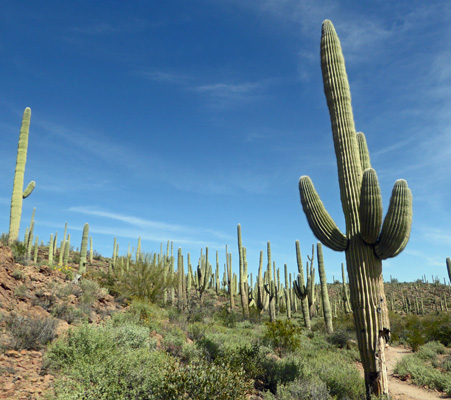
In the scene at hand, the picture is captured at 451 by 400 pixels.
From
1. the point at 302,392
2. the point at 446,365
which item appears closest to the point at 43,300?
the point at 302,392

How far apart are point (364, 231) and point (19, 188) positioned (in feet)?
47.4

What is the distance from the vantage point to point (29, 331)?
779 cm

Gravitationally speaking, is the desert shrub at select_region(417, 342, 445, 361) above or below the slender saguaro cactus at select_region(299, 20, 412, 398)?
below

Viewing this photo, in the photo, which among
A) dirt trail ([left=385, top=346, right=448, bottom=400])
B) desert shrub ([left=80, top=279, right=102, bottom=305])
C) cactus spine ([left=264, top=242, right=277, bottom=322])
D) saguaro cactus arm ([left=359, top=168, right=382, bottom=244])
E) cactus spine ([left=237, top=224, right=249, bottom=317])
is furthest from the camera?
cactus spine ([left=237, top=224, right=249, bottom=317])

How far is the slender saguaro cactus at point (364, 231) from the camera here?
721 centimetres

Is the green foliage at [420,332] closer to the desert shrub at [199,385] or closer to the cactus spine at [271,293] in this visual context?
the cactus spine at [271,293]

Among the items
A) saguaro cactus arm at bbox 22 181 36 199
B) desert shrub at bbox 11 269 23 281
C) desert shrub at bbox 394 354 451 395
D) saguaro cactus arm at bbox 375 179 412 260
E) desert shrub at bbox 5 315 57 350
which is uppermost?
saguaro cactus arm at bbox 22 181 36 199

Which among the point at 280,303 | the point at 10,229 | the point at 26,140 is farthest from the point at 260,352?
→ the point at 280,303

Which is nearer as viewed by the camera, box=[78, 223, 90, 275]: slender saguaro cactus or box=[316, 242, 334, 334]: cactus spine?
box=[316, 242, 334, 334]: cactus spine

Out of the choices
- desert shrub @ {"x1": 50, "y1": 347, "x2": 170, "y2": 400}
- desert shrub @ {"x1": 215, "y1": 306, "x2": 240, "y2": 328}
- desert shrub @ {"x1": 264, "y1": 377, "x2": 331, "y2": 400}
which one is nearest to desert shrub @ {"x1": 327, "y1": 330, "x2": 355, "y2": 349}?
desert shrub @ {"x1": 215, "y1": 306, "x2": 240, "y2": 328}

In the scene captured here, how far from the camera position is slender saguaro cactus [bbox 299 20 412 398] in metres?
7.21

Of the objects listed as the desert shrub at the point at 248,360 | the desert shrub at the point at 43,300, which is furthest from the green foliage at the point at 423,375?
the desert shrub at the point at 43,300

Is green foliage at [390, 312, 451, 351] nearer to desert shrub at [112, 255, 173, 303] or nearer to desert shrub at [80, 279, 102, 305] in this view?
desert shrub at [112, 255, 173, 303]

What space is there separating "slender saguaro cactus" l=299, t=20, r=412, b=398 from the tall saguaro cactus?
1271 cm
